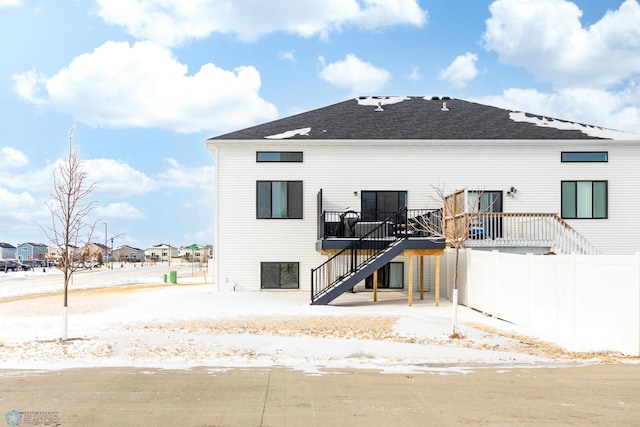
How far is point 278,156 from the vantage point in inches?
1019

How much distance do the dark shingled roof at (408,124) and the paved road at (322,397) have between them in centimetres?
1656

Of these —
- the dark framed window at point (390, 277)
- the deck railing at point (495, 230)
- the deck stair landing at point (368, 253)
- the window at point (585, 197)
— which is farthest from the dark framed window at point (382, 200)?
the window at point (585, 197)

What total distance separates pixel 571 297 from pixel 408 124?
14769 mm

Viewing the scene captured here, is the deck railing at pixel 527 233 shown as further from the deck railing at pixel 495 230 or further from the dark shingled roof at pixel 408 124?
the dark shingled roof at pixel 408 124

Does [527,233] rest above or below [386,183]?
below

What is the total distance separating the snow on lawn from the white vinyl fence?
0.68 metres

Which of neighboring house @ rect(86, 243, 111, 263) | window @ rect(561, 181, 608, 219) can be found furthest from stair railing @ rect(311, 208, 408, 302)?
window @ rect(561, 181, 608, 219)

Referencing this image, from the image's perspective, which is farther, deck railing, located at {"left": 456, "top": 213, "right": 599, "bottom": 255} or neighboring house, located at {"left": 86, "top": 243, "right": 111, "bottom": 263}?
deck railing, located at {"left": 456, "top": 213, "right": 599, "bottom": 255}

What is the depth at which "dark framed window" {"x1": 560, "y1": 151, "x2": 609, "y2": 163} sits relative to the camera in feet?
85.5

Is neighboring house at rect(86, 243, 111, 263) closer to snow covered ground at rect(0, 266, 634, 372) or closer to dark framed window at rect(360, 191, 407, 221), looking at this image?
snow covered ground at rect(0, 266, 634, 372)

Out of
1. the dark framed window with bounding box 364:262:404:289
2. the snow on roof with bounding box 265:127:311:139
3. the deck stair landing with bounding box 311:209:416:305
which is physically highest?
the snow on roof with bounding box 265:127:311:139

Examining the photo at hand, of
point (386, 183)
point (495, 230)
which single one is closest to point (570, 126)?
point (495, 230)

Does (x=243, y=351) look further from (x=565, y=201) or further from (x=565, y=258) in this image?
(x=565, y=201)

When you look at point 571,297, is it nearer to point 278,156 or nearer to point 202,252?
point 278,156
